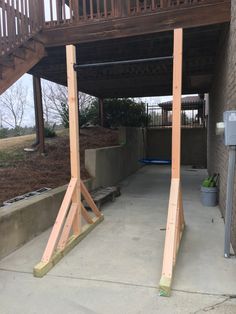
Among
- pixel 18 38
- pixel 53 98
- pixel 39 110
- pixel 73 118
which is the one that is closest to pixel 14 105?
pixel 53 98

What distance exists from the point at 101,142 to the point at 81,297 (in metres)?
6.81

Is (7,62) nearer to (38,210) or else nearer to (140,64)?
(38,210)

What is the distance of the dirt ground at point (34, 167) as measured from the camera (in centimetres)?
503

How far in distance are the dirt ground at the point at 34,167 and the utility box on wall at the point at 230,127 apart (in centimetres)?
312

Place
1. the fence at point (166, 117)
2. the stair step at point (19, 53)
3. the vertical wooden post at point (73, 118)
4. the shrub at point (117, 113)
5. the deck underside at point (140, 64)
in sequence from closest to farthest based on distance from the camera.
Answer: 1. the vertical wooden post at point (73, 118)
2. the stair step at point (19, 53)
3. the deck underside at point (140, 64)
4. the shrub at point (117, 113)
5. the fence at point (166, 117)

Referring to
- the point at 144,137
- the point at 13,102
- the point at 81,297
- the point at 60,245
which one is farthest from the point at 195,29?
the point at 13,102

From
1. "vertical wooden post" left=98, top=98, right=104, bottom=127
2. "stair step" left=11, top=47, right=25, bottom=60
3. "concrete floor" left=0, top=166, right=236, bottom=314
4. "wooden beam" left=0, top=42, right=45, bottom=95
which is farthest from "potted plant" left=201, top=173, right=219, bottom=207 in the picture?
"vertical wooden post" left=98, top=98, right=104, bottom=127

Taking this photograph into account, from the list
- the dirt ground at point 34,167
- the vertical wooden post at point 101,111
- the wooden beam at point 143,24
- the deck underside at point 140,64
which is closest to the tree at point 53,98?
the vertical wooden post at point 101,111

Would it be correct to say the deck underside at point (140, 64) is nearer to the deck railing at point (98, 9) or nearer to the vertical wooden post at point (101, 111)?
the deck railing at point (98, 9)

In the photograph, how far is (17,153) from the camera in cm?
723

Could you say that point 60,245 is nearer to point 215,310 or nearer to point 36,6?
point 215,310

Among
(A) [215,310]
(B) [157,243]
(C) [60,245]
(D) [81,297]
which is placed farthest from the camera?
(B) [157,243]

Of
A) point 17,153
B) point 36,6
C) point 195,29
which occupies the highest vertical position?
point 36,6

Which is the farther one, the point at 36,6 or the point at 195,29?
the point at 36,6
